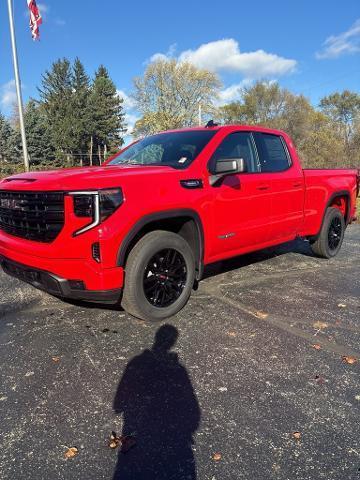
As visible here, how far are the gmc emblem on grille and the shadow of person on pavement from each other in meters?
1.73

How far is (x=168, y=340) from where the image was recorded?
3.54 meters

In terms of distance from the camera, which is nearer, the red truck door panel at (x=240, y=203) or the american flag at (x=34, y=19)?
the red truck door panel at (x=240, y=203)

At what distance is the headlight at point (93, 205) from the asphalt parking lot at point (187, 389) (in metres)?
1.09

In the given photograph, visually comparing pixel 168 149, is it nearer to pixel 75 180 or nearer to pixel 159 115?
pixel 75 180

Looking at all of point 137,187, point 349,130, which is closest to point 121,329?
point 137,187

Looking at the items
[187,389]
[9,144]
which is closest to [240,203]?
[187,389]

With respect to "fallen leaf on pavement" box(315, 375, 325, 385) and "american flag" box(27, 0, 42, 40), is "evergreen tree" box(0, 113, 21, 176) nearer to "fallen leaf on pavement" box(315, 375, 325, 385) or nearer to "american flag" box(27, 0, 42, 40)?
"american flag" box(27, 0, 42, 40)

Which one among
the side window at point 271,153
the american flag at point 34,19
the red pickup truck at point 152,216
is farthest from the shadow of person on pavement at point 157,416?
the american flag at point 34,19

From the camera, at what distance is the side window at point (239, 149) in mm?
4430

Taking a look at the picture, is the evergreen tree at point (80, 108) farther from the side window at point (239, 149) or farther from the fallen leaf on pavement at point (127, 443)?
the fallen leaf on pavement at point (127, 443)

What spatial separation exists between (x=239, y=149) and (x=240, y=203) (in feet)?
2.35

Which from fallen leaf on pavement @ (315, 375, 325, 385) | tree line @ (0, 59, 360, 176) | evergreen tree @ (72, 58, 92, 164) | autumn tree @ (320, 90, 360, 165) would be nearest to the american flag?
tree line @ (0, 59, 360, 176)

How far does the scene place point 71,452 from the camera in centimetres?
219

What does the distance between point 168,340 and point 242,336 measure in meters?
0.68
